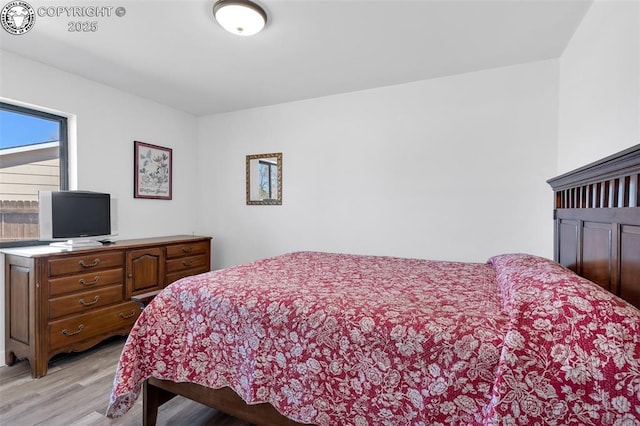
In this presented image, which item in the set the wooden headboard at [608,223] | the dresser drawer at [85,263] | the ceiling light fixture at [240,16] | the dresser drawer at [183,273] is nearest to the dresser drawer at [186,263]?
the dresser drawer at [183,273]

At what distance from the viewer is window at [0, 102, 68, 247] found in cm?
257

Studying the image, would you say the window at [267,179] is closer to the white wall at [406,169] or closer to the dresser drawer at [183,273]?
the white wall at [406,169]

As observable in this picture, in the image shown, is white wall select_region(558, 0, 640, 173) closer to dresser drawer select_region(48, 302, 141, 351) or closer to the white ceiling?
the white ceiling

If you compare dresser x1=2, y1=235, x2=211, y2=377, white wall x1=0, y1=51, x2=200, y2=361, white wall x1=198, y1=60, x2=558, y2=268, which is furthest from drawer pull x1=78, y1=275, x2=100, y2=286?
white wall x1=198, y1=60, x2=558, y2=268

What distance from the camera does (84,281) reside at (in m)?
2.56

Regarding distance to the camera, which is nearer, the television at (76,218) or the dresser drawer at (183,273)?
the television at (76,218)

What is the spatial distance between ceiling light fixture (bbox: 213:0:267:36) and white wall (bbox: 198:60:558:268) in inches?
60.6

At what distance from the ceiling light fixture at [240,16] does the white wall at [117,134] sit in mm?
1823

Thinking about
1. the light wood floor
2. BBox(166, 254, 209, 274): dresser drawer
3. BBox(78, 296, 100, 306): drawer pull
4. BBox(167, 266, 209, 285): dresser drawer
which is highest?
BBox(166, 254, 209, 274): dresser drawer

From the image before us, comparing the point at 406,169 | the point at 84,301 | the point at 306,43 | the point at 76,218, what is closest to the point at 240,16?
the point at 306,43

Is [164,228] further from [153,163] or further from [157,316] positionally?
[157,316]

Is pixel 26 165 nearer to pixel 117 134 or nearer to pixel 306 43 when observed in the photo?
pixel 117 134

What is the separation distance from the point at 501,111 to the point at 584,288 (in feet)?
7.25

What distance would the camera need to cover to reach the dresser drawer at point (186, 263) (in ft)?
10.9
